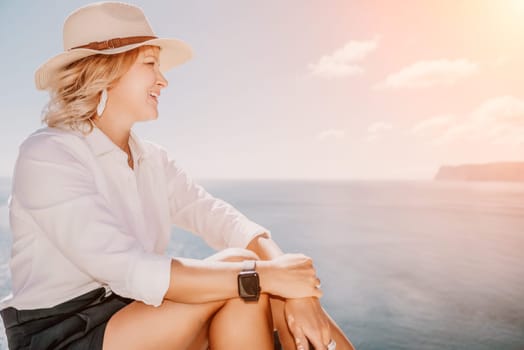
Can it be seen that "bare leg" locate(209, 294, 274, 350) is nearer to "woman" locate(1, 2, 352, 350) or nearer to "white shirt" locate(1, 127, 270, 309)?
"woman" locate(1, 2, 352, 350)

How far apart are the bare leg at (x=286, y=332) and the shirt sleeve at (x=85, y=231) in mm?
516

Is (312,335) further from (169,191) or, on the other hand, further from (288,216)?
(288,216)

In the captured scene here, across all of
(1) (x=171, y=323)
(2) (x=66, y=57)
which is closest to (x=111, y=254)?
(1) (x=171, y=323)

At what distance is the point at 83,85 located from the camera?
1.50 meters

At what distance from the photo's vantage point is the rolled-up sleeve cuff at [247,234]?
5.76 ft

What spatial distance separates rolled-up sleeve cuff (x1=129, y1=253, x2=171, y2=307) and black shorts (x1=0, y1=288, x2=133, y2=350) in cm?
19

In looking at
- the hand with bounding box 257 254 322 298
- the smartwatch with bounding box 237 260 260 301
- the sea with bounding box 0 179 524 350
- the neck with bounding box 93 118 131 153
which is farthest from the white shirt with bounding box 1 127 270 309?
the sea with bounding box 0 179 524 350

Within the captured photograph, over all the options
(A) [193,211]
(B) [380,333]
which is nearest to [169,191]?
(A) [193,211]

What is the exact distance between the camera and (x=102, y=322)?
127cm

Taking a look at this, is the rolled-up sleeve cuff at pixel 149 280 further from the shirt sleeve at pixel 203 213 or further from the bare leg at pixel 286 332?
the shirt sleeve at pixel 203 213

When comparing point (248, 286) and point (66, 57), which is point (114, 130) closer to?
point (66, 57)

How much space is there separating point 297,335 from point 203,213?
79cm

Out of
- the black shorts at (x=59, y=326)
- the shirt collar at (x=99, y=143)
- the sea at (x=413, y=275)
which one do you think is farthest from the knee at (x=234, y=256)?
the sea at (x=413, y=275)

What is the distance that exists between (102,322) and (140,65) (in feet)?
3.19
